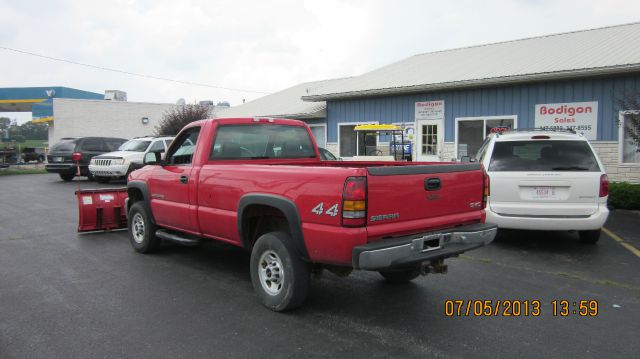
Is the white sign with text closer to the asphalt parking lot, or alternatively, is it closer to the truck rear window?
the asphalt parking lot

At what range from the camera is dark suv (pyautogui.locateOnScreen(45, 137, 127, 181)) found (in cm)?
1903

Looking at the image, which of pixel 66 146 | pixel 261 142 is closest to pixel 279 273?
pixel 261 142

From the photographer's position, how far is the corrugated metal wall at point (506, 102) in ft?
42.0

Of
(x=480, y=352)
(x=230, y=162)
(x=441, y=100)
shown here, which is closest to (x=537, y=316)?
(x=480, y=352)

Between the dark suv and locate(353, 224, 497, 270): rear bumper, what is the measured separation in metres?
17.6

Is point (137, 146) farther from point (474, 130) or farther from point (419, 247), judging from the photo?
point (419, 247)

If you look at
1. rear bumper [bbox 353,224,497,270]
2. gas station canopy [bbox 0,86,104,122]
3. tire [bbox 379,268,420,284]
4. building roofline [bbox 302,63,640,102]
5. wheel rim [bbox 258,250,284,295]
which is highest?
gas station canopy [bbox 0,86,104,122]

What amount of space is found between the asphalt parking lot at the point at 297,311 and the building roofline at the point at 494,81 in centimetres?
647

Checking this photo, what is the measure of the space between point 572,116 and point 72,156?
17.7 meters

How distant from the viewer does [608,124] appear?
12914 mm

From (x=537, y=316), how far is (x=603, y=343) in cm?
65

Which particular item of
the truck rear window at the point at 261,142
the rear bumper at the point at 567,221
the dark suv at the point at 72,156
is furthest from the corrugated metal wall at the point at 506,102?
the dark suv at the point at 72,156

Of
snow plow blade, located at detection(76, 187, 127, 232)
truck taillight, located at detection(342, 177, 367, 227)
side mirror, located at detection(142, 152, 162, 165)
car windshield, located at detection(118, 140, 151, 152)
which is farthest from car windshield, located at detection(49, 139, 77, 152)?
truck taillight, located at detection(342, 177, 367, 227)
